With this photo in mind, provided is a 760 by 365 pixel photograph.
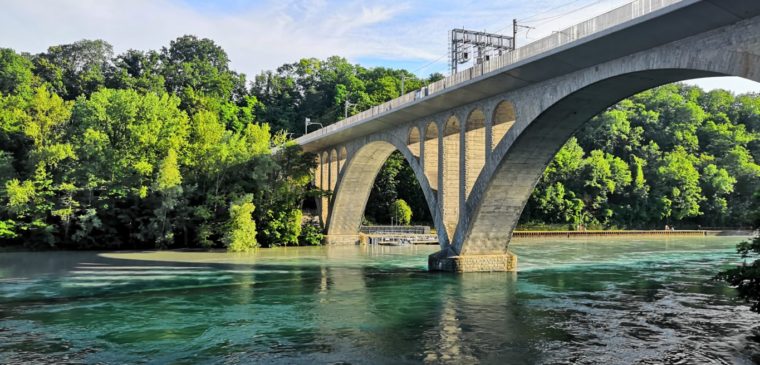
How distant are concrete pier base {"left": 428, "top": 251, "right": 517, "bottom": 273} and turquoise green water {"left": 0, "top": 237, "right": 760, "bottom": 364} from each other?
44.6 inches

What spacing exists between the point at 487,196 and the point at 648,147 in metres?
70.0

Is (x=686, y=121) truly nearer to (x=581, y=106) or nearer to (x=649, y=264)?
(x=649, y=264)

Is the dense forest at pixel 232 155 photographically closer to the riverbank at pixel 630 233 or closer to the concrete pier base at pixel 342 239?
the concrete pier base at pixel 342 239

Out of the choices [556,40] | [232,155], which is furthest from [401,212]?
[556,40]

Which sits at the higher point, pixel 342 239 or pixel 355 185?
pixel 355 185

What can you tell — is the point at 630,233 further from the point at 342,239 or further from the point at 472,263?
the point at 472,263

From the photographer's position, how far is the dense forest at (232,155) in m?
46.6

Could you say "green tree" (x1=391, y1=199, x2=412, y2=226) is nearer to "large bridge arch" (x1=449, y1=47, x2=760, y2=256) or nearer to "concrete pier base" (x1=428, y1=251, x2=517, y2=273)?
"concrete pier base" (x1=428, y1=251, x2=517, y2=273)

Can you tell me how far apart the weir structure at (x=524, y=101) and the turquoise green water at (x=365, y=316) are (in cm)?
354

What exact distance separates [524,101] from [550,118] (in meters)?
1.37

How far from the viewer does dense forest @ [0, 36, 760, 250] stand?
46625 mm

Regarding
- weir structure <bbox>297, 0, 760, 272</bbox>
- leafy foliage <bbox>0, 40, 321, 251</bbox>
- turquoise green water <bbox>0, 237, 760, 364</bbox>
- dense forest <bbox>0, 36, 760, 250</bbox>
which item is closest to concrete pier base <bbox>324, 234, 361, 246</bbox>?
dense forest <bbox>0, 36, 760, 250</bbox>

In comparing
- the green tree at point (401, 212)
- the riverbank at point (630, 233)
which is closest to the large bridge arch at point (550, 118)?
the green tree at point (401, 212)

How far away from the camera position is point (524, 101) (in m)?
26.3
